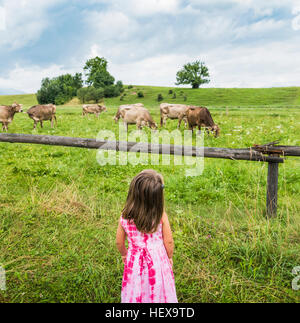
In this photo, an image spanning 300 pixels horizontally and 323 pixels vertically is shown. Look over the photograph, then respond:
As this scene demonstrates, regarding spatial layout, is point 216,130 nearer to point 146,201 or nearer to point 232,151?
point 232,151

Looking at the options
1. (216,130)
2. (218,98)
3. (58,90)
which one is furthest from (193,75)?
(216,130)

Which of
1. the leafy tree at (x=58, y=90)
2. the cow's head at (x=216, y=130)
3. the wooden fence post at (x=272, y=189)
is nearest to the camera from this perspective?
Answer: the wooden fence post at (x=272, y=189)

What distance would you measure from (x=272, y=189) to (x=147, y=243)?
8.38 ft

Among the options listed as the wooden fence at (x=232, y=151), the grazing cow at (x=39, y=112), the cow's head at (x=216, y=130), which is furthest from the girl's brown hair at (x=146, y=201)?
the grazing cow at (x=39, y=112)

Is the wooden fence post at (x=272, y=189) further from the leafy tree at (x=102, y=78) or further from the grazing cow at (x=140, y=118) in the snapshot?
the leafy tree at (x=102, y=78)

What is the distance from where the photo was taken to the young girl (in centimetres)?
194

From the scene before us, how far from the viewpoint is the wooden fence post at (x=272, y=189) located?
3.72 meters

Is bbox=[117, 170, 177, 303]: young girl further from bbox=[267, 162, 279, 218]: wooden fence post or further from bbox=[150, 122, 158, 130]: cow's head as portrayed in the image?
bbox=[150, 122, 158, 130]: cow's head

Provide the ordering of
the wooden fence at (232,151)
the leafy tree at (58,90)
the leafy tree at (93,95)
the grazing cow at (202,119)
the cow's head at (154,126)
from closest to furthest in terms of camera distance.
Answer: the wooden fence at (232,151) → the grazing cow at (202,119) → the cow's head at (154,126) → the leafy tree at (93,95) → the leafy tree at (58,90)

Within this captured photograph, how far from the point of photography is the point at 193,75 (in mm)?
53875

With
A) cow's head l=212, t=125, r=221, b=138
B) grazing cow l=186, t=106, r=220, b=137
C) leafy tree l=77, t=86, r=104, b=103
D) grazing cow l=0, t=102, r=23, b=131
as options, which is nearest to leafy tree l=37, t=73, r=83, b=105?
leafy tree l=77, t=86, r=104, b=103
